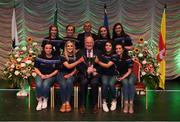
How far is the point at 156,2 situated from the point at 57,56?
3.21m

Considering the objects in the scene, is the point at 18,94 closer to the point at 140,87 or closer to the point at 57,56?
the point at 57,56

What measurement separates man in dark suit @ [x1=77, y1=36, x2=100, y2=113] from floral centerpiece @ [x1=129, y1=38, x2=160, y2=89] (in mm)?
1059

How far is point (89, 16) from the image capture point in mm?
8469

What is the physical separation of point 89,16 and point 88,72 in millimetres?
2684

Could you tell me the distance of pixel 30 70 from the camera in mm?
6746

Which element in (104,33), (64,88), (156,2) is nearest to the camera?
(64,88)

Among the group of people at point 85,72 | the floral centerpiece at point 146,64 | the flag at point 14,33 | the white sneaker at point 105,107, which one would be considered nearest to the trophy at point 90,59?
the group of people at point 85,72

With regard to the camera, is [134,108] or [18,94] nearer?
[134,108]

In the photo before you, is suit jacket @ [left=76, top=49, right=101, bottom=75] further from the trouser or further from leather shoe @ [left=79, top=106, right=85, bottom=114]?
leather shoe @ [left=79, top=106, right=85, bottom=114]

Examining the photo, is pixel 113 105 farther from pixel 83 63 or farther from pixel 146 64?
pixel 146 64

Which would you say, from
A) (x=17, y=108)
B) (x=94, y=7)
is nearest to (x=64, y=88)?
(x=17, y=108)

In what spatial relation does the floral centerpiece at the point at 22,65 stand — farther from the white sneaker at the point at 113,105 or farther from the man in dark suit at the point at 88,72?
the white sneaker at the point at 113,105

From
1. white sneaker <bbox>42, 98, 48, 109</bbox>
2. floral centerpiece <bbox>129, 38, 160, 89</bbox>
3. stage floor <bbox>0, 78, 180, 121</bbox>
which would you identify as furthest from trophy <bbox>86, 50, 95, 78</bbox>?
floral centerpiece <bbox>129, 38, 160, 89</bbox>

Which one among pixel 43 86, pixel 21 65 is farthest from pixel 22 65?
pixel 43 86
